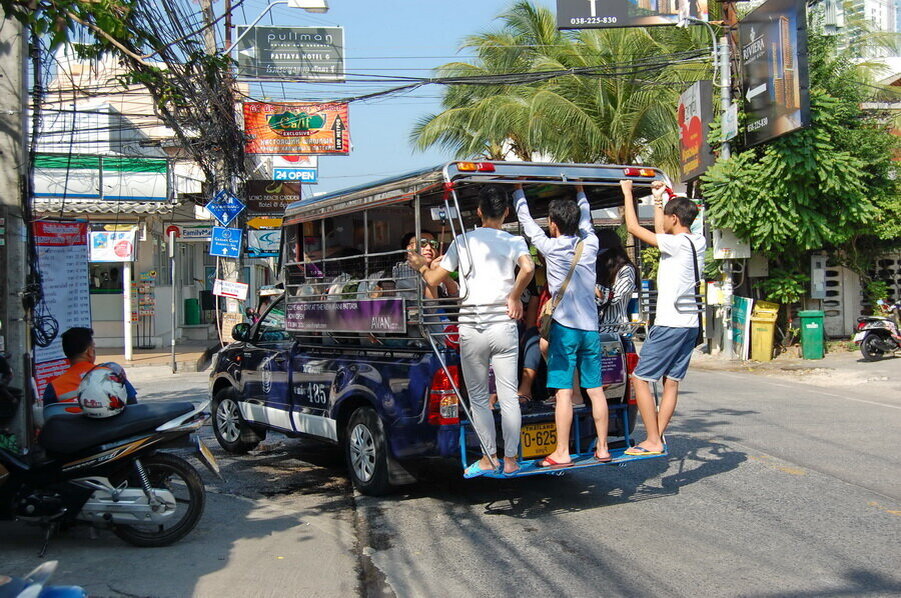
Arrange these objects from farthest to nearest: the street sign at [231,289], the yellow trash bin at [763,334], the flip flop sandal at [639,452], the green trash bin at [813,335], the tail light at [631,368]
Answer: the yellow trash bin at [763,334], the green trash bin at [813,335], the street sign at [231,289], the tail light at [631,368], the flip flop sandal at [639,452]

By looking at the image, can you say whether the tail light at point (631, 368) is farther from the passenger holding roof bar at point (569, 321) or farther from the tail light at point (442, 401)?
the tail light at point (442, 401)

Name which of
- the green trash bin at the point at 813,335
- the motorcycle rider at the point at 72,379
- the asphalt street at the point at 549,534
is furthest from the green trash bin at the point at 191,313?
the motorcycle rider at the point at 72,379

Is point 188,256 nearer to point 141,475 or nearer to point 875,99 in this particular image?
point 875,99

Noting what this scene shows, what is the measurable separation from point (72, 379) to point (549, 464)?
3.29 meters

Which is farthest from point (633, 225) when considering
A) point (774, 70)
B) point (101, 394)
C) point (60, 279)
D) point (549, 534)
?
point (774, 70)

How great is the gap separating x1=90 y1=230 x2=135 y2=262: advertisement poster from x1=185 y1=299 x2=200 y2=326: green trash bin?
7.40 meters

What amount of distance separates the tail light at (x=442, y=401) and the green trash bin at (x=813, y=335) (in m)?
13.5

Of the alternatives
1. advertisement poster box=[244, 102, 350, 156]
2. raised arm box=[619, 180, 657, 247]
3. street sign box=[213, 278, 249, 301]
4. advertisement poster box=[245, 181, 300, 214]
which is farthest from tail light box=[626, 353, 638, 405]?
advertisement poster box=[244, 102, 350, 156]

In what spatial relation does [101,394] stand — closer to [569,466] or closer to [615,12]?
[569,466]

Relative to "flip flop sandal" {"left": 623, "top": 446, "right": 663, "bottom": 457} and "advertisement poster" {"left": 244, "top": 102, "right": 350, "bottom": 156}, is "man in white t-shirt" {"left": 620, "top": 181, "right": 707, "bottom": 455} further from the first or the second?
"advertisement poster" {"left": 244, "top": 102, "right": 350, "bottom": 156}

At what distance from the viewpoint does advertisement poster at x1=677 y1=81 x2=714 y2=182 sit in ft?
59.9

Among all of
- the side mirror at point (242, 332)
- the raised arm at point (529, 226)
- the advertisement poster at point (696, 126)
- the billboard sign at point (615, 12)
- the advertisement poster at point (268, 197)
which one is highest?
the billboard sign at point (615, 12)

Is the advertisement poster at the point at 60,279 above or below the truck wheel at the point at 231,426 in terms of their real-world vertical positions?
above

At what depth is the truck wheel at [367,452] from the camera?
6.62m
